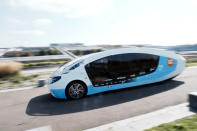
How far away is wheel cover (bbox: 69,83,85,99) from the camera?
6.24 metres

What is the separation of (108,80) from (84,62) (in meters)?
1.14

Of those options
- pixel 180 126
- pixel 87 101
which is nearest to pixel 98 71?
pixel 87 101

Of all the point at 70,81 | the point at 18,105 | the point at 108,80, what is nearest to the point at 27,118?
the point at 18,105

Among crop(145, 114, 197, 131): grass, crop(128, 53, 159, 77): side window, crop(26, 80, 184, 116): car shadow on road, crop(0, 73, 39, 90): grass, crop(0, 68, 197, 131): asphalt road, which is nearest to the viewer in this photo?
crop(145, 114, 197, 131): grass

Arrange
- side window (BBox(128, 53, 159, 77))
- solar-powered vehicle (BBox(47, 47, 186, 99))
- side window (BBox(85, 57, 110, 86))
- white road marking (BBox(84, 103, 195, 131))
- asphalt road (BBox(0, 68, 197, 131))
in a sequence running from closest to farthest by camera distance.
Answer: white road marking (BBox(84, 103, 195, 131)), asphalt road (BBox(0, 68, 197, 131)), solar-powered vehicle (BBox(47, 47, 186, 99)), side window (BBox(85, 57, 110, 86)), side window (BBox(128, 53, 159, 77))

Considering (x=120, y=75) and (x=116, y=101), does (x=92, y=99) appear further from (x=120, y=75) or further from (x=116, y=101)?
(x=120, y=75)

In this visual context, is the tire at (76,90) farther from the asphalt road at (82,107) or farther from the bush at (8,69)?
the bush at (8,69)

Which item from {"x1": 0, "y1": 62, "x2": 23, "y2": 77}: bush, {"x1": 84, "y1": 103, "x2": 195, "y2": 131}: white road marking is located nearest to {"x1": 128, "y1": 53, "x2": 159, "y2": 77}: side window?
{"x1": 84, "y1": 103, "x2": 195, "y2": 131}: white road marking

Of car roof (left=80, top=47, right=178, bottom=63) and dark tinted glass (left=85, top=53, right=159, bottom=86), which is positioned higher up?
car roof (left=80, top=47, right=178, bottom=63)

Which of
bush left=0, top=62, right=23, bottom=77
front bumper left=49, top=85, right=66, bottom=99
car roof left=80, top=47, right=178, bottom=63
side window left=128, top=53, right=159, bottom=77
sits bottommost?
front bumper left=49, top=85, right=66, bottom=99

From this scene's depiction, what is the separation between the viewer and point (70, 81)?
6176 mm

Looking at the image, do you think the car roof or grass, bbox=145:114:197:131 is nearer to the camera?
grass, bbox=145:114:197:131

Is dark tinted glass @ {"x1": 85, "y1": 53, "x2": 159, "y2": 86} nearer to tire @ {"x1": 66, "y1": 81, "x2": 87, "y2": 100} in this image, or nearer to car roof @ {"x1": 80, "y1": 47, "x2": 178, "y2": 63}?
car roof @ {"x1": 80, "y1": 47, "x2": 178, "y2": 63}

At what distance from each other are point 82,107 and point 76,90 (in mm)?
962
